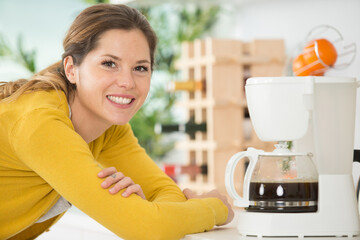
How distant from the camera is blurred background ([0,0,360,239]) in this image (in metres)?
3.82

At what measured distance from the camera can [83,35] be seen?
1382 mm

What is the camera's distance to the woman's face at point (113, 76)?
4.44 feet

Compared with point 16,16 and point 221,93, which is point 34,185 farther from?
point 16,16

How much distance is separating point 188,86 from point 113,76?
217 cm

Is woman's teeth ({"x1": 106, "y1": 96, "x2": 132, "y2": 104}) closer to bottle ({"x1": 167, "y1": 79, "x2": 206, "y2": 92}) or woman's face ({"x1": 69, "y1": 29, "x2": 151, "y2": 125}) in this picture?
woman's face ({"x1": 69, "y1": 29, "x2": 151, "y2": 125})

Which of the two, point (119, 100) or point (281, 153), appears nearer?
point (281, 153)

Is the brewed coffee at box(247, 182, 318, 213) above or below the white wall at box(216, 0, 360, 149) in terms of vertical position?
below

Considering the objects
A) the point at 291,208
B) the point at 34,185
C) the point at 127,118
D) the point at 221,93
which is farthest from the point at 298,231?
the point at 221,93

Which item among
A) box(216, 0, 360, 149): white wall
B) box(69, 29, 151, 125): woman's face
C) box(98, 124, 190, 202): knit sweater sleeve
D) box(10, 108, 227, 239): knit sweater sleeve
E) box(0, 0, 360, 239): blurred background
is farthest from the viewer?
box(0, 0, 360, 239): blurred background

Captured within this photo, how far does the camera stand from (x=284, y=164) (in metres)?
1.20

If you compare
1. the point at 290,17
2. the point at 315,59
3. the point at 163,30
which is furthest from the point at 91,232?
the point at 163,30

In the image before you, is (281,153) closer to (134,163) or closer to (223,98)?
(134,163)

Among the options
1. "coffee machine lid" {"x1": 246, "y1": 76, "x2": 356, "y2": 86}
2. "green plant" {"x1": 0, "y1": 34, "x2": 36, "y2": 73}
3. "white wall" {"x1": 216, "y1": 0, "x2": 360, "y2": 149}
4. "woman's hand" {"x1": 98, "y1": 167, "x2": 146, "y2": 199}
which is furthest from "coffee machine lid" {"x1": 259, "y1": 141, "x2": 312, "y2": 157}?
"green plant" {"x1": 0, "y1": 34, "x2": 36, "y2": 73}

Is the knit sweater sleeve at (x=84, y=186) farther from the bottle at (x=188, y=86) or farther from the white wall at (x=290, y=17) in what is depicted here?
the bottle at (x=188, y=86)
